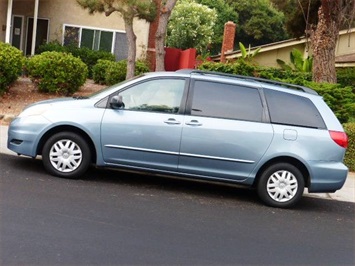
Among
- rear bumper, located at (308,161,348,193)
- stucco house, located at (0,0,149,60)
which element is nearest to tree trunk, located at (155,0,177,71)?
stucco house, located at (0,0,149,60)

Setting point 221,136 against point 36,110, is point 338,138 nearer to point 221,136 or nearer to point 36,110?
point 221,136

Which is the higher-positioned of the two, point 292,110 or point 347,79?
point 347,79

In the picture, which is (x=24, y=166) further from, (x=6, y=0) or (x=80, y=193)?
(x=6, y=0)

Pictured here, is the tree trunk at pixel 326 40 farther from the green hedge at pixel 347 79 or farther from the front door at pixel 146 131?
the front door at pixel 146 131

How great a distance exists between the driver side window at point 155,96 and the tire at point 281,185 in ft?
5.03

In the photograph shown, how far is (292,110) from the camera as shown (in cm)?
786

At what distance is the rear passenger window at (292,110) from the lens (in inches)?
307

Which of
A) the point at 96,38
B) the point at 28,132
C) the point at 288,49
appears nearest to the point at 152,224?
the point at 28,132

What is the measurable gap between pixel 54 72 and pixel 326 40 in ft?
23.0

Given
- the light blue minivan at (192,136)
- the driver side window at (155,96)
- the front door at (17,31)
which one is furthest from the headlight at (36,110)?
the front door at (17,31)

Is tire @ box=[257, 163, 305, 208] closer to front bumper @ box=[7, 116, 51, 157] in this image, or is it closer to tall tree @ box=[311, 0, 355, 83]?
front bumper @ box=[7, 116, 51, 157]

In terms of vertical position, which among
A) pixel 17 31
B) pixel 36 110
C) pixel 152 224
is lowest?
pixel 152 224

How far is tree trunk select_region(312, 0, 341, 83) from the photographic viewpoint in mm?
14508

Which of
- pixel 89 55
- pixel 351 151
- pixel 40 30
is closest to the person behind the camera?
pixel 351 151
